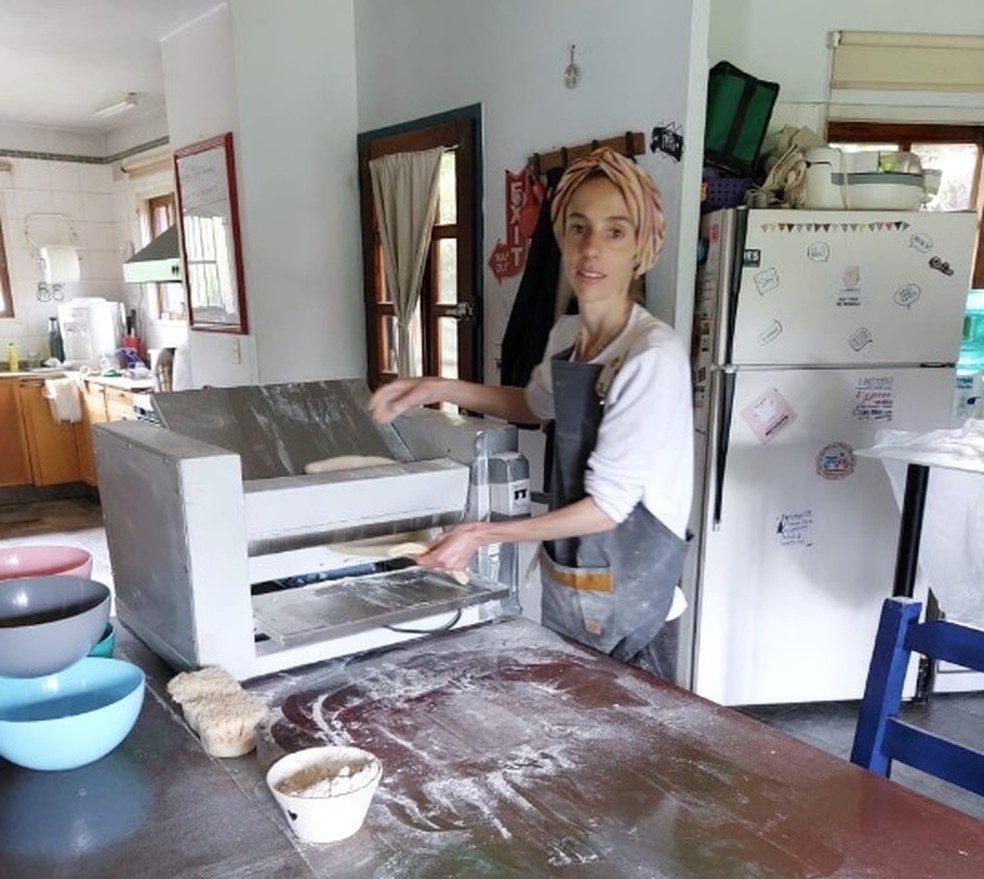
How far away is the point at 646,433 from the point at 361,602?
0.47 metres

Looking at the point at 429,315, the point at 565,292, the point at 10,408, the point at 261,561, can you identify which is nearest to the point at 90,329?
the point at 10,408

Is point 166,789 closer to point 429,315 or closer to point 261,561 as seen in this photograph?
point 261,561

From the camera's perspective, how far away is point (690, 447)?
4.01 feet

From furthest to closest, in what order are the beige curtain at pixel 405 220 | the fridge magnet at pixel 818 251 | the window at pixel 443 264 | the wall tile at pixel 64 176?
the wall tile at pixel 64 176 < the beige curtain at pixel 405 220 < the window at pixel 443 264 < the fridge magnet at pixel 818 251

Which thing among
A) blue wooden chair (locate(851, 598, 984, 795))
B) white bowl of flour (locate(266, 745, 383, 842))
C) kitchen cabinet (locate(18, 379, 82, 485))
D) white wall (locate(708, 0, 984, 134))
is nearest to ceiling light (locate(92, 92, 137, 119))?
kitchen cabinet (locate(18, 379, 82, 485))

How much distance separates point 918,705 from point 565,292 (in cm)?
168

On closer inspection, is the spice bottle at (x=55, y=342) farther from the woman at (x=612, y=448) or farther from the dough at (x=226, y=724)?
the dough at (x=226, y=724)

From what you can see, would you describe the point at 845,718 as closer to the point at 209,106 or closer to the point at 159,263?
the point at 209,106

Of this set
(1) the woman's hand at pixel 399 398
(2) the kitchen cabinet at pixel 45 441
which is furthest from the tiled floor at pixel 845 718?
(2) the kitchen cabinet at pixel 45 441

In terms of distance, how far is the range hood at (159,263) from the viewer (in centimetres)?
376

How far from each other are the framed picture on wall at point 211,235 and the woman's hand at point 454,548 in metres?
2.44

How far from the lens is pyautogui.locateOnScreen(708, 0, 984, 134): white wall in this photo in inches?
104

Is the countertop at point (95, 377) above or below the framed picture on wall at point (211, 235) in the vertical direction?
below

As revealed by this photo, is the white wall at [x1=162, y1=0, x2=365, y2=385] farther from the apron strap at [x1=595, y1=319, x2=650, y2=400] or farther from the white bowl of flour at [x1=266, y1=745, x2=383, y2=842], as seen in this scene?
the white bowl of flour at [x1=266, y1=745, x2=383, y2=842]
